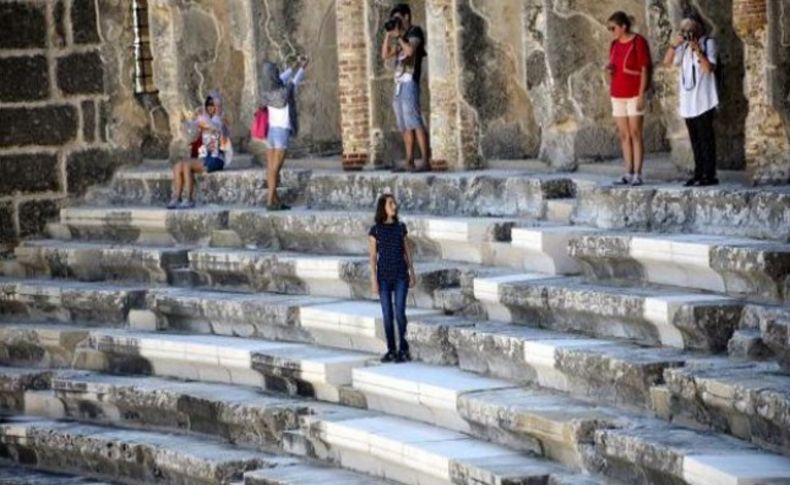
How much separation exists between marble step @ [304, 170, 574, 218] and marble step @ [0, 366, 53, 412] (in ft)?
9.58

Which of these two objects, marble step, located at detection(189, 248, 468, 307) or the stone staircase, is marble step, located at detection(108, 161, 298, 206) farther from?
marble step, located at detection(189, 248, 468, 307)

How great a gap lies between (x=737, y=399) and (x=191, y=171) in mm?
11165

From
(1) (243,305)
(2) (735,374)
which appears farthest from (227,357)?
(2) (735,374)

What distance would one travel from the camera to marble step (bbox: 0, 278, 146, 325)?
77.8 ft

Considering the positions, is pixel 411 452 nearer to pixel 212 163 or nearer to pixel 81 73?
pixel 212 163

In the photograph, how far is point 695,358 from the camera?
54.0ft

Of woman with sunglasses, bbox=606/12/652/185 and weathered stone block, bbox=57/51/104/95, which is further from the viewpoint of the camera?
weathered stone block, bbox=57/51/104/95

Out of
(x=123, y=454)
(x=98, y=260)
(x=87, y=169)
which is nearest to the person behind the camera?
(x=123, y=454)

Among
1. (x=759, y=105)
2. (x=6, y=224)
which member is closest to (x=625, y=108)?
(x=759, y=105)

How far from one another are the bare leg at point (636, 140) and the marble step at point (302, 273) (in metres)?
1.51

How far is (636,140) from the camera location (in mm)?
20016

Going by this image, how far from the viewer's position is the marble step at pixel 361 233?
20.3 metres

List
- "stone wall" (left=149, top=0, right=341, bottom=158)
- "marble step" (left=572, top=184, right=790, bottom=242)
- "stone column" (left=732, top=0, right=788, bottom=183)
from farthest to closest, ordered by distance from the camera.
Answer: "stone wall" (left=149, top=0, right=341, bottom=158) < "stone column" (left=732, top=0, right=788, bottom=183) < "marble step" (left=572, top=184, right=790, bottom=242)

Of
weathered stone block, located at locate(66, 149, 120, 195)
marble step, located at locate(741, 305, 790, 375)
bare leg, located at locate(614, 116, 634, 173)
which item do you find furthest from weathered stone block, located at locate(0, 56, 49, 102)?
marble step, located at locate(741, 305, 790, 375)
